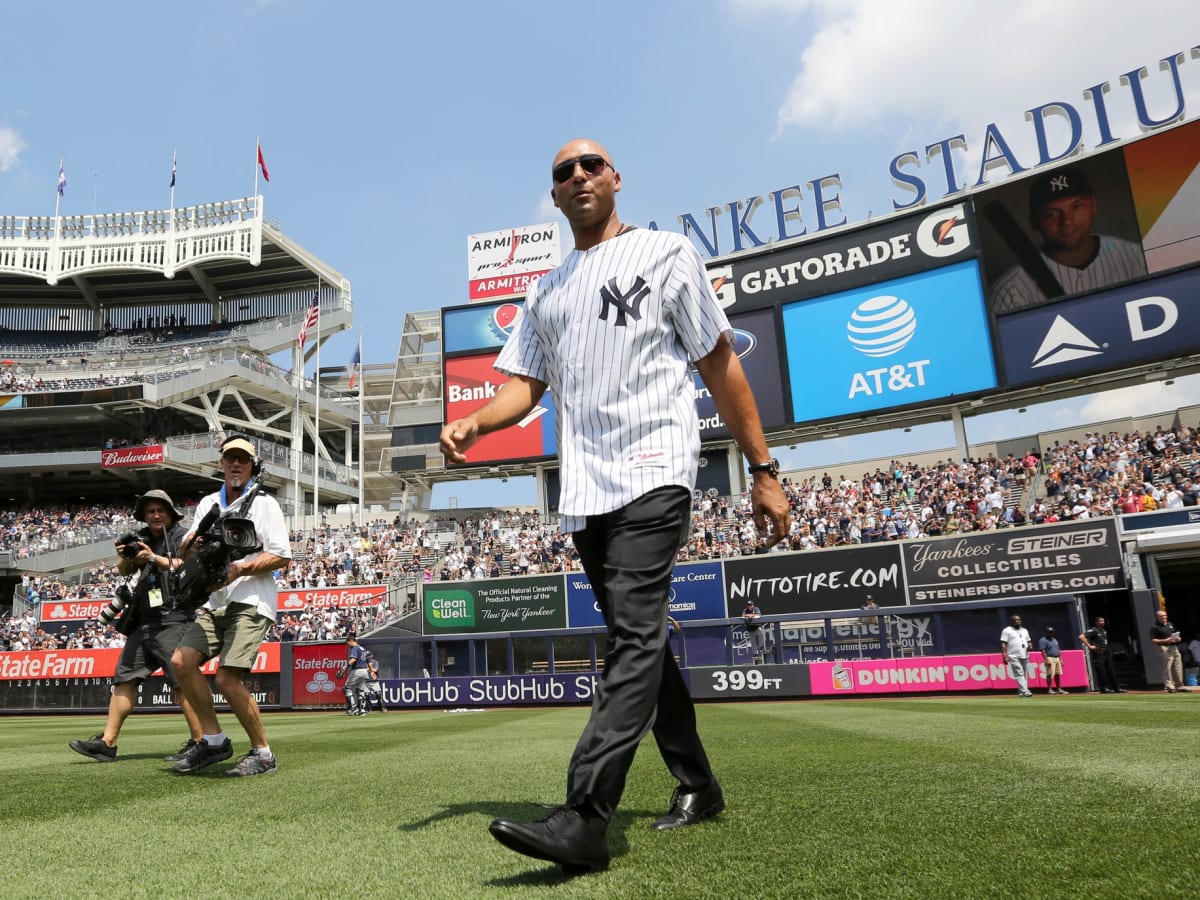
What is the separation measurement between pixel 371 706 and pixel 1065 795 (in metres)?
20.9

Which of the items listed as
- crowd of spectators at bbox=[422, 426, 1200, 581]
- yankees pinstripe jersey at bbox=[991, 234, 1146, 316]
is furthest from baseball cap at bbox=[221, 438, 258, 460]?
yankees pinstripe jersey at bbox=[991, 234, 1146, 316]

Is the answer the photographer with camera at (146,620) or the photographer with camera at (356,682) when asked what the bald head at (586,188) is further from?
the photographer with camera at (356,682)

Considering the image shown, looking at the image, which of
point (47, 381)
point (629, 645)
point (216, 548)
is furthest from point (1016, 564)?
point (47, 381)

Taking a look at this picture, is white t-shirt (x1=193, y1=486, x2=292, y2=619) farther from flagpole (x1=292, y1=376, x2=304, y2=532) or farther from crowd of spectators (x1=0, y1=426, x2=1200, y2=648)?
flagpole (x1=292, y1=376, x2=304, y2=532)

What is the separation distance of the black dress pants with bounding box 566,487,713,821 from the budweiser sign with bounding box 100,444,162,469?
4528 cm

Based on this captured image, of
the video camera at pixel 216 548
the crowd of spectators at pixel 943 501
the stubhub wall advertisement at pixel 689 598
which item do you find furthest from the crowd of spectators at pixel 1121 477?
the video camera at pixel 216 548

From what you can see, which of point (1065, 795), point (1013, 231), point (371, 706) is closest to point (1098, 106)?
point (1013, 231)

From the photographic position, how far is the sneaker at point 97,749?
6.37 meters

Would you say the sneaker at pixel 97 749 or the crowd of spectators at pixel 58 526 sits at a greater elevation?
the crowd of spectators at pixel 58 526

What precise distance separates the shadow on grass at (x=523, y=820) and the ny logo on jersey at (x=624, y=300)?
1655 mm

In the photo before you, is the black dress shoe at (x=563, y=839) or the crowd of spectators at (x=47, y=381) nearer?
the black dress shoe at (x=563, y=839)

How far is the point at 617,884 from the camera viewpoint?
218 cm

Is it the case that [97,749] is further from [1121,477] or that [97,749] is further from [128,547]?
[1121,477]

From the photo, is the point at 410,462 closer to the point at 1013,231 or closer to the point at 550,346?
the point at 1013,231
